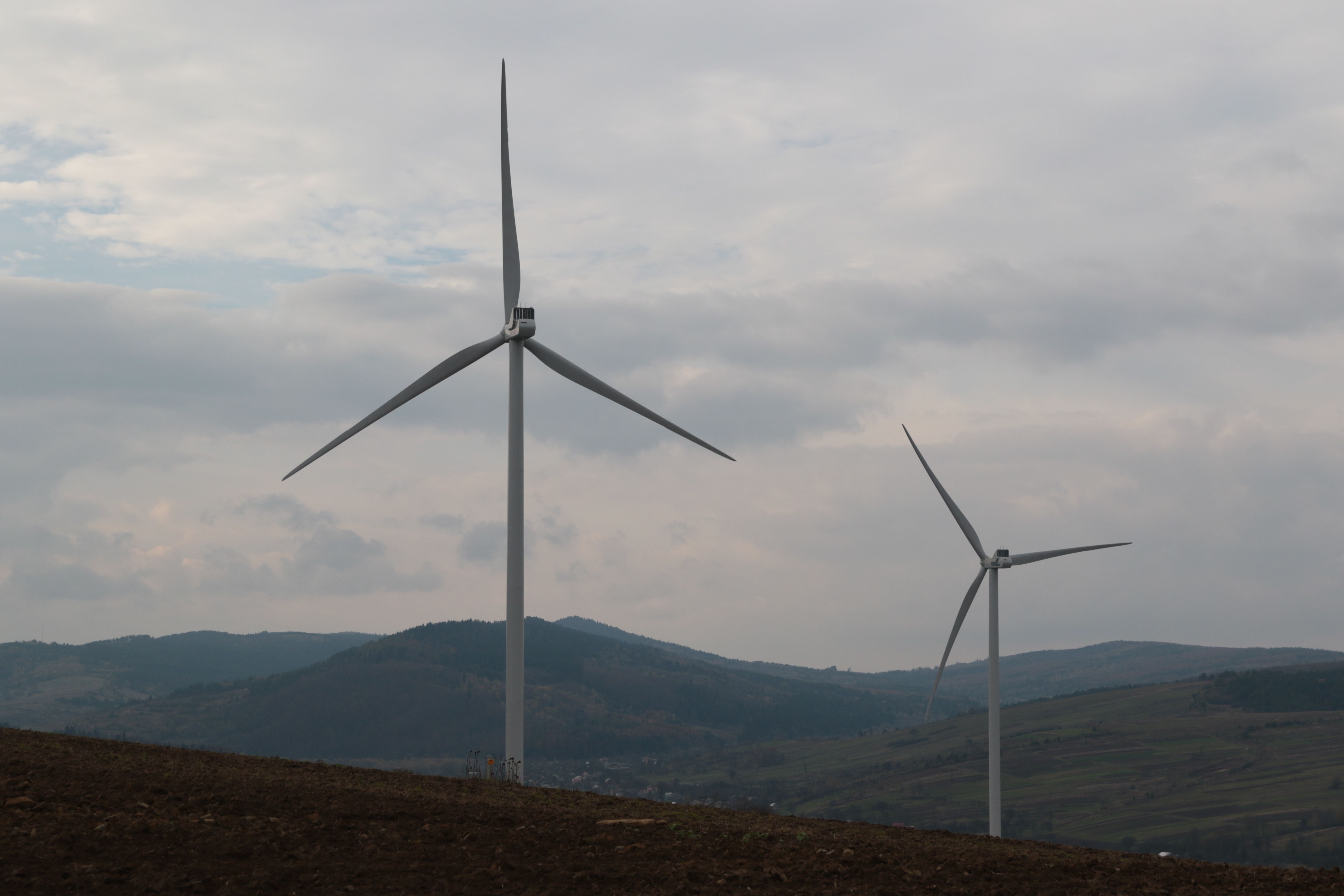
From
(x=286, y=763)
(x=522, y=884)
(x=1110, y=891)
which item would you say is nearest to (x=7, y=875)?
(x=522, y=884)

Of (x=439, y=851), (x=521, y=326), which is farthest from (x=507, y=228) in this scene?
(x=439, y=851)

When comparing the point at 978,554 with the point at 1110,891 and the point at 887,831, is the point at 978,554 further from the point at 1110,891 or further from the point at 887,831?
the point at 1110,891

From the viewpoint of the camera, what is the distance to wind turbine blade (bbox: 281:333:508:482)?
4962 cm

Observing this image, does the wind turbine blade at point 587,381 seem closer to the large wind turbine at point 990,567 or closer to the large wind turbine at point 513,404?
the large wind turbine at point 513,404

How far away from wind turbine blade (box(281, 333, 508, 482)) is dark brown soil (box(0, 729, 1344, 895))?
21542mm

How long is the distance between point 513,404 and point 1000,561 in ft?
144

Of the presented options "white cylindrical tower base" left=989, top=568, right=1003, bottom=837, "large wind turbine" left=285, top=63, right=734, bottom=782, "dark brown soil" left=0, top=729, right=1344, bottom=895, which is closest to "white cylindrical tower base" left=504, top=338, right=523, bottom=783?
"large wind turbine" left=285, top=63, right=734, bottom=782

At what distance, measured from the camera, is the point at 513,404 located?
155ft

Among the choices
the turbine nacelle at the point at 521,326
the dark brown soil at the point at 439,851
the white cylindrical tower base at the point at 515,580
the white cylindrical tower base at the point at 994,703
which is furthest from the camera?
the white cylindrical tower base at the point at 994,703

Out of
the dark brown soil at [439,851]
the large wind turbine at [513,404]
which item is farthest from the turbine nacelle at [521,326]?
the dark brown soil at [439,851]

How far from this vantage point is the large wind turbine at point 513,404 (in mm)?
42594

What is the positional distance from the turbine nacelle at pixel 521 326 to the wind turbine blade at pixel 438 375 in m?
0.45

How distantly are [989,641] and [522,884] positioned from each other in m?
61.7

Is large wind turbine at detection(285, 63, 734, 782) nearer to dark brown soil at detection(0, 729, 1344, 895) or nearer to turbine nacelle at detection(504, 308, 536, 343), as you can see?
turbine nacelle at detection(504, 308, 536, 343)
